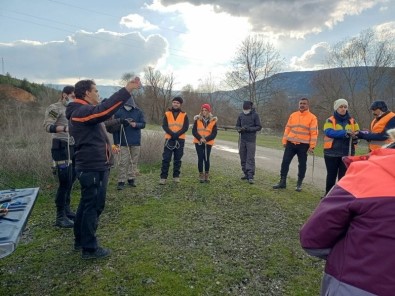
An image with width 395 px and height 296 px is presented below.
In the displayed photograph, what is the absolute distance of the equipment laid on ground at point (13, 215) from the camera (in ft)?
8.60

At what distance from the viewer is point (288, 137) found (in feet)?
25.1

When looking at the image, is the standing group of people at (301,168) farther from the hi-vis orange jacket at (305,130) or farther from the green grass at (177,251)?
the green grass at (177,251)

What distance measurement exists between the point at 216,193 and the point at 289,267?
3.23m

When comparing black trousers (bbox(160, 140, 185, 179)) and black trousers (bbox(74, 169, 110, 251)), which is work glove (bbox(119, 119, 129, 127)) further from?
black trousers (bbox(74, 169, 110, 251))

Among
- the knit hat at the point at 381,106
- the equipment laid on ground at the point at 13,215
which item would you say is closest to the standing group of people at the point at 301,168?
the knit hat at the point at 381,106

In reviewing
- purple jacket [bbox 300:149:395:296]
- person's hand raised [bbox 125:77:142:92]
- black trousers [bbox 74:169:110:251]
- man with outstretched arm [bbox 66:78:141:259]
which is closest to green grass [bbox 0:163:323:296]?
black trousers [bbox 74:169:110:251]

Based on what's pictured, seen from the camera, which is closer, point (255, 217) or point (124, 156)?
point (255, 217)

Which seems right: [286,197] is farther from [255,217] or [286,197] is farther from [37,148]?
[37,148]

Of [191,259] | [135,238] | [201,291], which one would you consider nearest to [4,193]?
[135,238]

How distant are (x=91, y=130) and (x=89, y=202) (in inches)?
35.0

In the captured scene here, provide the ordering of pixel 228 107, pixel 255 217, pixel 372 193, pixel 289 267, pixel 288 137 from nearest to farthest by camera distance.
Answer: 1. pixel 372 193
2. pixel 289 267
3. pixel 255 217
4. pixel 288 137
5. pixel 228 107

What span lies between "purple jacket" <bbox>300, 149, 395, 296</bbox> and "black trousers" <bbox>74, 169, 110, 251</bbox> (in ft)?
9.32

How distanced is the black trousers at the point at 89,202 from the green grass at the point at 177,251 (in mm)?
290

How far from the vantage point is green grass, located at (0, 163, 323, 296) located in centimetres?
359
